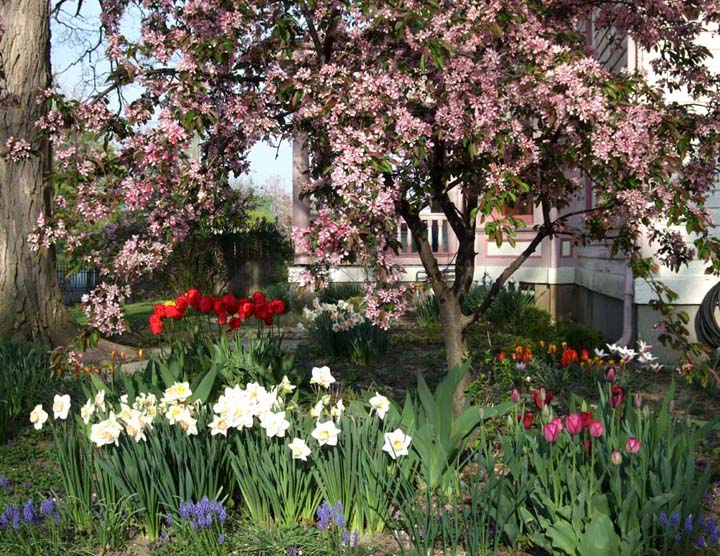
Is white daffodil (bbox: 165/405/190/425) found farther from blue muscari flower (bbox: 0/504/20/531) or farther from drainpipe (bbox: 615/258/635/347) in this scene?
drainpipe (bbox: 615/258/635/347)

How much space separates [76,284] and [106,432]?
81.7 feet

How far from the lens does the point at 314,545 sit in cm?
325

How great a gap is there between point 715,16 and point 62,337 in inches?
283

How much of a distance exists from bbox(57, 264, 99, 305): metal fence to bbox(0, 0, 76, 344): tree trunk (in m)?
13.0

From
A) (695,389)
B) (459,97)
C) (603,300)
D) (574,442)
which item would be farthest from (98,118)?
(603,300)

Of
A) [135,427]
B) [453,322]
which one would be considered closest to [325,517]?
[135,427]

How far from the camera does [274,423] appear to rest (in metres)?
3.44

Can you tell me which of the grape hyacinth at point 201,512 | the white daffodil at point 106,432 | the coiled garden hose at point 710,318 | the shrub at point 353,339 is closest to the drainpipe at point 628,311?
the coiled garden hose at point 710,318

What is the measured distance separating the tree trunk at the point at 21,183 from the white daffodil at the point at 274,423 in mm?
6166

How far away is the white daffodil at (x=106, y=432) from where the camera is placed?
347 centimetres

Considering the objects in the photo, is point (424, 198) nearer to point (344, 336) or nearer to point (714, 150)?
point (714, 150)

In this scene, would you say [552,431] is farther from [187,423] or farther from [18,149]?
[18,149]

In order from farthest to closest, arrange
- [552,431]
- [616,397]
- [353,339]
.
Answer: [353,339]
[616,397]
[552,431]

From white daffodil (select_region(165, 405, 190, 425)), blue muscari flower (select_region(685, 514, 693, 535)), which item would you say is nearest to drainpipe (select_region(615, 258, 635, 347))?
blue muscari flower (select_region(685, 514, 693, 535))
